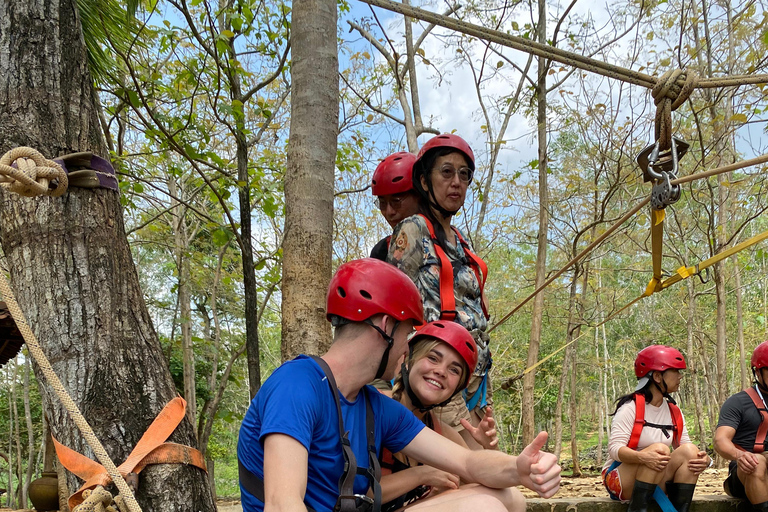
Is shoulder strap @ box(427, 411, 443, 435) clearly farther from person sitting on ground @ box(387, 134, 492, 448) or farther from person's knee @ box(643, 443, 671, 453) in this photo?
person's knee @ box(643, 443, 671, 453)

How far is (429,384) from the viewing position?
2580 mm

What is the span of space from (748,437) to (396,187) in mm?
3701

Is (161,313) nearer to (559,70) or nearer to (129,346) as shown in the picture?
(559,70)

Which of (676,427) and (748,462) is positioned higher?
(676,427)

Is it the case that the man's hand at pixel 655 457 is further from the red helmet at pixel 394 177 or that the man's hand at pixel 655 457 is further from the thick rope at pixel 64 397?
the thick rope at pixel 64 397

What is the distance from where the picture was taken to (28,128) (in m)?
2.20

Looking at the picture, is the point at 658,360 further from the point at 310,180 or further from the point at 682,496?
the point at 310,180

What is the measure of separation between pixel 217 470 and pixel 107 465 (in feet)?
98.7

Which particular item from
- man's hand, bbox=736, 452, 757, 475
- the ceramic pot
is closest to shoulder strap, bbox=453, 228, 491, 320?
man's hand, bbox=736, 452, 757, 475

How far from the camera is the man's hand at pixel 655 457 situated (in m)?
4.06

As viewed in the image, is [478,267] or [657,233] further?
[478,267]

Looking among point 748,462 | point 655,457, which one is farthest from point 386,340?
point 748,462

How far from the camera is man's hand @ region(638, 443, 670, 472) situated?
160 inches

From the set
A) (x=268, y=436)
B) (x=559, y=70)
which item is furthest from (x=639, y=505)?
(x=559, y=70)
